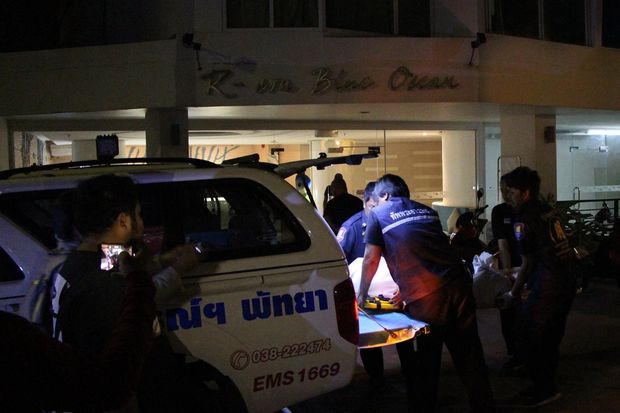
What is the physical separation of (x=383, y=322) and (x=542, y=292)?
145cm

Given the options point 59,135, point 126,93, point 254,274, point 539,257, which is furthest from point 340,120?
point 254,274

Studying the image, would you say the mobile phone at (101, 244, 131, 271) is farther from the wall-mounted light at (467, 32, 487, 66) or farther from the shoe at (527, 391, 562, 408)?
the wall-mounted light at (467, 32, 487, 66)

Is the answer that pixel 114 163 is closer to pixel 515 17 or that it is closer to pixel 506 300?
pixel 506 300

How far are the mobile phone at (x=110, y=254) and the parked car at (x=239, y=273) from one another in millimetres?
832

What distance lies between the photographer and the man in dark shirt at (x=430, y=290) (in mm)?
4734

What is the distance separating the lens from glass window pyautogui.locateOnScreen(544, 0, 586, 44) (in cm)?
1229

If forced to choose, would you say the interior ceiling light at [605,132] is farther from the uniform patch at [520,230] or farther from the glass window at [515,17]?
the uniform patch at [520,230]

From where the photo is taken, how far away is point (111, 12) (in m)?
11.9

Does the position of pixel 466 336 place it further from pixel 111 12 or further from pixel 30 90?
pixel 111 12

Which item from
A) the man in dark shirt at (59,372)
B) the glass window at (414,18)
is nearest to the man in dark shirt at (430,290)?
the man in dark shirt at (59,372)

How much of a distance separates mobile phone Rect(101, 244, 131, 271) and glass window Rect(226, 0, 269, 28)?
809 cm

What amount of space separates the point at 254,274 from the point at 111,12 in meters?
9.49

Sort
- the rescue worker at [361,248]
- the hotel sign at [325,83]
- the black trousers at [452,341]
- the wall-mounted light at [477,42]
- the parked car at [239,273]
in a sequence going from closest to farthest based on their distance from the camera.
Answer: the parked car at [239,273] < the black trousers at [452,341] < the rescue worker at [361,248] < the hotel sign at [325,83] < the wall-mounted light at [477,42]

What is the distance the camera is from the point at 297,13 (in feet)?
34.5
